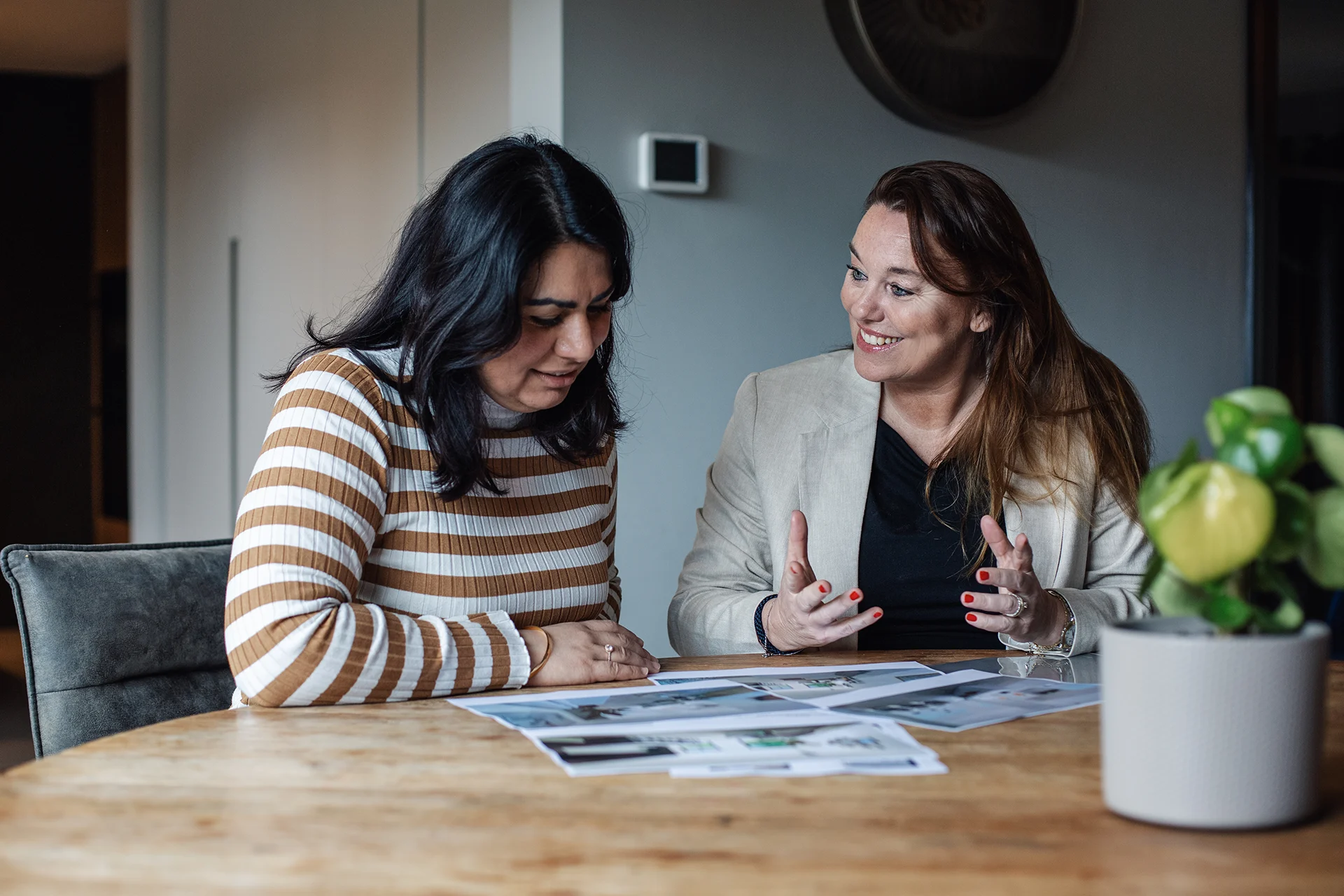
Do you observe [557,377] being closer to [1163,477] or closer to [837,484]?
[837,484]

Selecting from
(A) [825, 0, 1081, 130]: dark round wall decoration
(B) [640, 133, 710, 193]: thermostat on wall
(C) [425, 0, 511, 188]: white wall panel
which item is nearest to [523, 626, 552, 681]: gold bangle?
(B) [640, 133, 710, 193]: thermostat on wall

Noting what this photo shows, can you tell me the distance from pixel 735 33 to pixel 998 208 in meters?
0.91

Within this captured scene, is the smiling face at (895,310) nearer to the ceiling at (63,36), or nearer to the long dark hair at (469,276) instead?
the long dark hair at (469,276)

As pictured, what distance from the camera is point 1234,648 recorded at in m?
0.77

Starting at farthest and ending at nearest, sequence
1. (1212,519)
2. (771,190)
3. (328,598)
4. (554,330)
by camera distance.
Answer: (771,190) < (554,330) < (328,598) < (1212,519)

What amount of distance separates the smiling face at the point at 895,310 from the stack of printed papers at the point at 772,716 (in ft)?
2.09

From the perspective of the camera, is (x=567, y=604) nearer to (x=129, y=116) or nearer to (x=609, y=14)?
(x=609, y=14)

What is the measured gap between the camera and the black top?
75.8 inches

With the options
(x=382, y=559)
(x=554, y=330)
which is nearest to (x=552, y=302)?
(x=554, y=330)

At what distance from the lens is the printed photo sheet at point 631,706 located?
114 cm

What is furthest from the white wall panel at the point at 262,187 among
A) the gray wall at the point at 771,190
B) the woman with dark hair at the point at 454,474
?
the woman with dark hair at the point at 454,474

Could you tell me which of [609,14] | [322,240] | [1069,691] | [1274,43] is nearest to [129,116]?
[322,240]

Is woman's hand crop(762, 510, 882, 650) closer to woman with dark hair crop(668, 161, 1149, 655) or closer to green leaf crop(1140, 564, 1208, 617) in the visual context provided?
woman with dark hair crop(668, 161, 1149, 655)

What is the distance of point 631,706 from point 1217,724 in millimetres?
576
